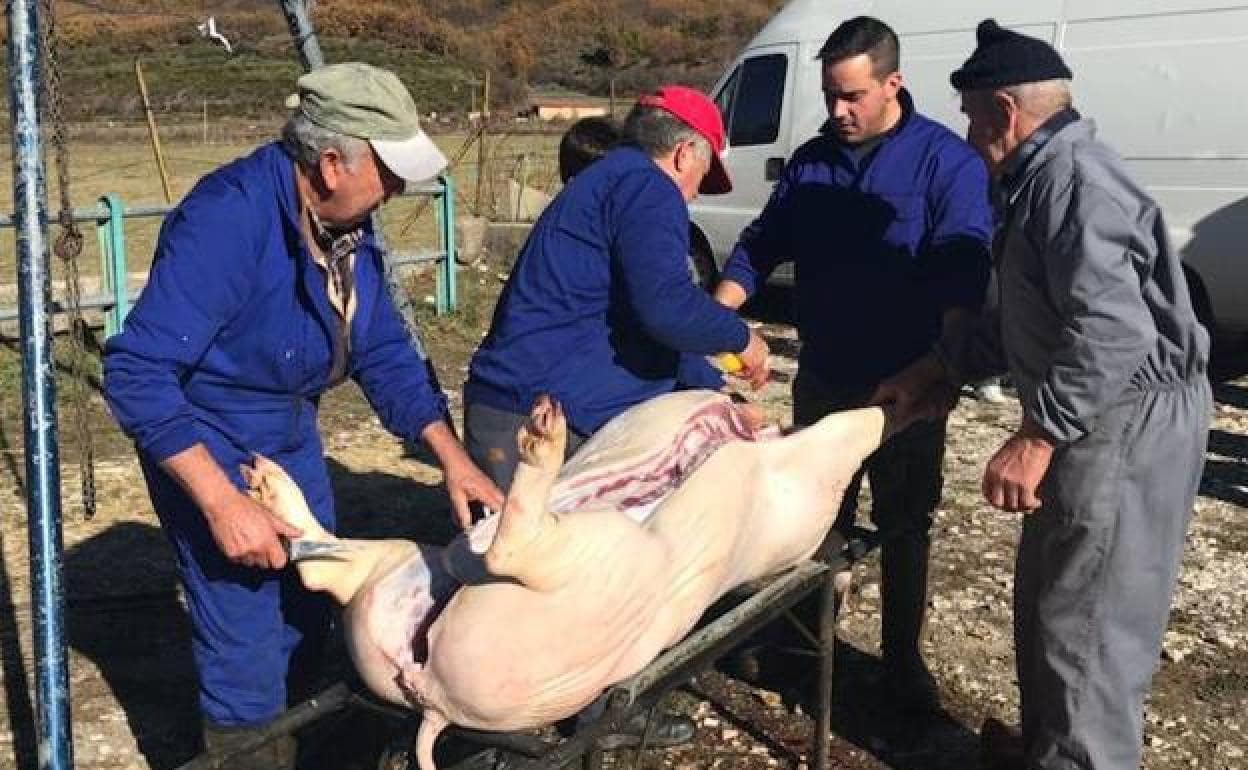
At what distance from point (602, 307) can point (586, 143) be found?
0.79m

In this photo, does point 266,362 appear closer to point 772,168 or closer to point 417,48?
point 772,168

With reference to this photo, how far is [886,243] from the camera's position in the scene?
11.4 feet

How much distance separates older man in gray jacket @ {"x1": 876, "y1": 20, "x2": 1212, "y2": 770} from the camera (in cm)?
264

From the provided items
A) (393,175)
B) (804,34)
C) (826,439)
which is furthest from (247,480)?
(804,34)

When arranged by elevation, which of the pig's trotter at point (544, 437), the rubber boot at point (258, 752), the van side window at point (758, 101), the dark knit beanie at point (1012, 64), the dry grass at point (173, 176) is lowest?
the dry grass at point (173, 176)

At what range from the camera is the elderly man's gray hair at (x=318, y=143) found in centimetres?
244

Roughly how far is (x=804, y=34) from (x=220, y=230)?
23.7ft

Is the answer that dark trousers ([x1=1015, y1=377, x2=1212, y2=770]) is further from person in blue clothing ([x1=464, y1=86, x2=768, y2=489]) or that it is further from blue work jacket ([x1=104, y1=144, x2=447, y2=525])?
blue work jacket ([x1=104, y1=144, x2=447, y2=525])

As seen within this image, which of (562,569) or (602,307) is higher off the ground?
(602,307)

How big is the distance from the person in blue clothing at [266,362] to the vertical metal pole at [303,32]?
3.03m

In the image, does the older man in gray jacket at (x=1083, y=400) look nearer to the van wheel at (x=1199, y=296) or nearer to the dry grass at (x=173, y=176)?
the van wheel at (x=1199, y=296)

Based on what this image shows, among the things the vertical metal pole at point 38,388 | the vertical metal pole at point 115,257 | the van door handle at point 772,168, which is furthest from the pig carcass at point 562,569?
the van door handle at point 772,168

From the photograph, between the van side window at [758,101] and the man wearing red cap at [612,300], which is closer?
the man wearing red cap at [612,300]

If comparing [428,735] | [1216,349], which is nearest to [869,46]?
[428,735]
